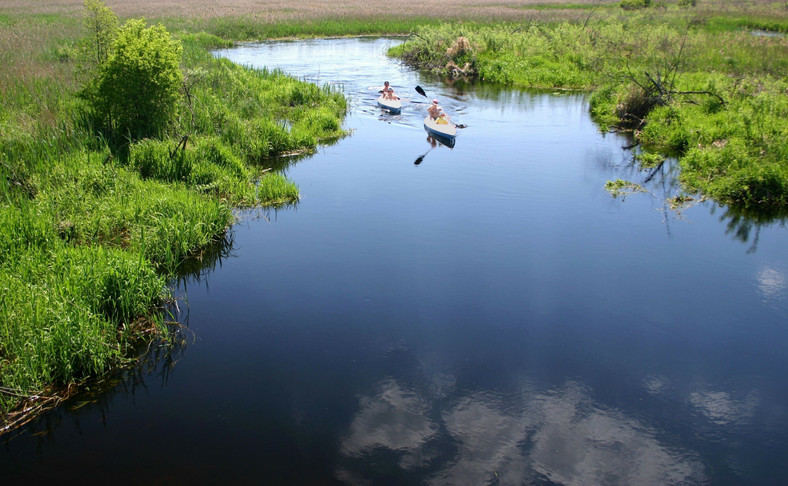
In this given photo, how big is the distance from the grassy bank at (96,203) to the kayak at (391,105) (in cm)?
296

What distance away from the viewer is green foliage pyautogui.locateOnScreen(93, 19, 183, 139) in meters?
10.8

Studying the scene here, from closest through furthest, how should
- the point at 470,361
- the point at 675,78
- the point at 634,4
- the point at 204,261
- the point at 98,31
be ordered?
the point at 470,361 → the point at 204,261 → the point at 98,31 → the point at 675,78 → the point at 634,4

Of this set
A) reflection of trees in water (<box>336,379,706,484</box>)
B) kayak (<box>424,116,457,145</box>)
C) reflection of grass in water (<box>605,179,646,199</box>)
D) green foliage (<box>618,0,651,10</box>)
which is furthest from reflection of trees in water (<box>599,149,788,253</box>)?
green foliage (<box>618,0,651,10</box>)

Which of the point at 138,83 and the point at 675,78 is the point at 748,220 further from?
the point at 138,83

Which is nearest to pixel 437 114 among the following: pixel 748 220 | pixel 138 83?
pixel 138 83

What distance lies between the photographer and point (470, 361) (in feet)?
22.6

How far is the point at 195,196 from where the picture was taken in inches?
399

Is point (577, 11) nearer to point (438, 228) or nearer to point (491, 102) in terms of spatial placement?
point (491, 102)

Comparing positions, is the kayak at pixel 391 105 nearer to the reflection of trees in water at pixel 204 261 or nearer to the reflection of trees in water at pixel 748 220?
the reflection of trees in water at pixel 204 261

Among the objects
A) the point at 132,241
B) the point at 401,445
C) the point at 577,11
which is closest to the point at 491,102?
the point at 132,241

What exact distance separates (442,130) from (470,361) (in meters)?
Answer: 10.2

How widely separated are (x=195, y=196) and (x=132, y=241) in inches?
74.5

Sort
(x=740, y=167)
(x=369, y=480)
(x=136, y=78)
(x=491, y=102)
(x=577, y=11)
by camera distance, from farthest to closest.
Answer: (x=577, y=11)
(x=491, y=102)
(x=740, y=167)
(x=136, y=78)
(x=369, y=480)

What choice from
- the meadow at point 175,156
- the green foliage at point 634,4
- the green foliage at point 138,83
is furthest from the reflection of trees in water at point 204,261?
the green foliage at point 634,4
